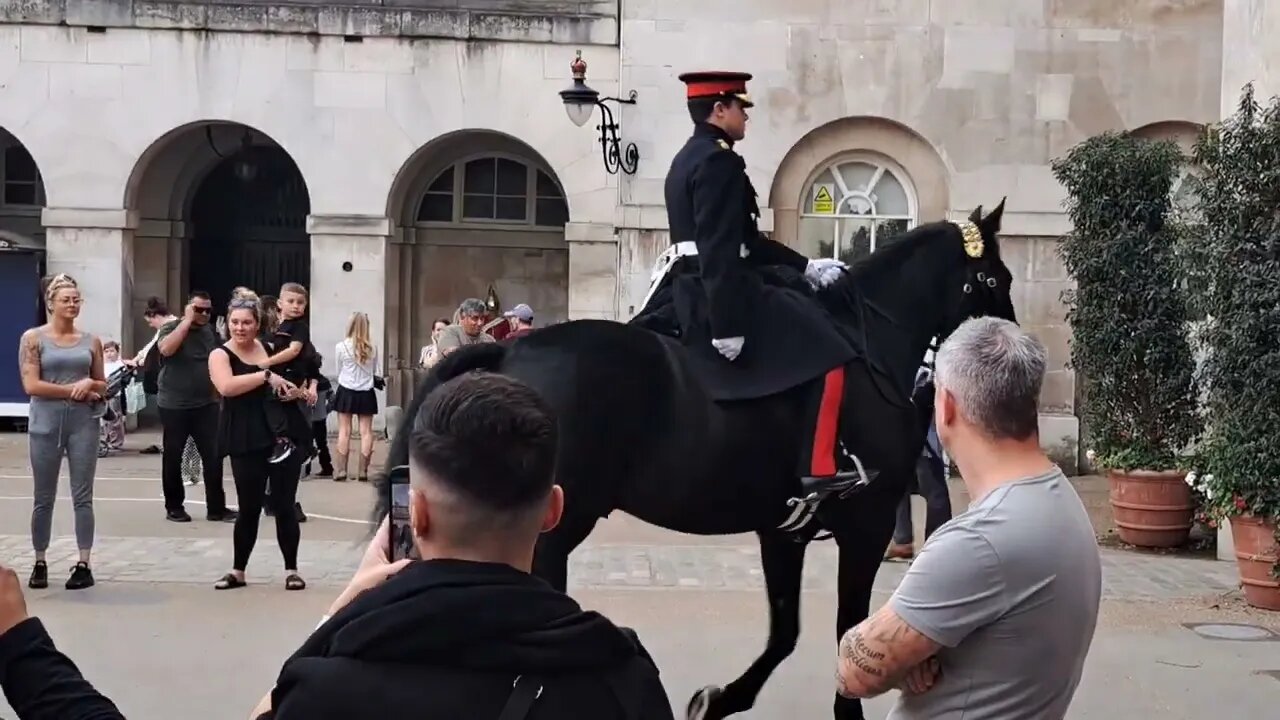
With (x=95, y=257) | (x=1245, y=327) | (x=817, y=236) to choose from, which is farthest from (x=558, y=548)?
(x=95, y=257)

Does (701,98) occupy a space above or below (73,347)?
above

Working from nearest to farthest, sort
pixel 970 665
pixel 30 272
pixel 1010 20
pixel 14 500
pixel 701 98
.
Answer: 1. pixel 970 665
2. pixel 701 98
3. pixel 14 500
4. pixel 1010 20
5. pixel 30 272

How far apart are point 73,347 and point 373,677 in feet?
24.3

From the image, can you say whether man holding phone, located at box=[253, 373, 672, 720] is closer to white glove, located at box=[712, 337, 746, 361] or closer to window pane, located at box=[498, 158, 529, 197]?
white glove, located at box=[712, 337, 746, 361]

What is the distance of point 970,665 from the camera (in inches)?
105

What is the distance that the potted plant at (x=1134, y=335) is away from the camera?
411 inches

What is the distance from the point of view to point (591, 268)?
667 inches

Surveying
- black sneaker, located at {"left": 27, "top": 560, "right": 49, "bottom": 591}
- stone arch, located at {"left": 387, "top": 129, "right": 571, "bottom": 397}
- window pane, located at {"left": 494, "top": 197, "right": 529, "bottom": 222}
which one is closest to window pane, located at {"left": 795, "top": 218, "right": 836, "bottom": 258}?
stone arch, located at {"left": 387, "top": 129, "right": 571, "bottom": 397}

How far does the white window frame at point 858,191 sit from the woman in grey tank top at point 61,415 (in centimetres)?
966

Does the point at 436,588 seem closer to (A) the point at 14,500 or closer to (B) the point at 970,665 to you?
(B) the point at 970,665

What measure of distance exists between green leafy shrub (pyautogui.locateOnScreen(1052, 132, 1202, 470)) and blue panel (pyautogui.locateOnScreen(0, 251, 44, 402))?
1293 cm

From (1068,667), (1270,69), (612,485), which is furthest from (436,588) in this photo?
(1270,69)

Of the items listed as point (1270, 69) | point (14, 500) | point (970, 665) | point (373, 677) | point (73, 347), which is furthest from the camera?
point (14, 500)

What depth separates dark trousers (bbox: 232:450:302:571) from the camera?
8.46 metres
